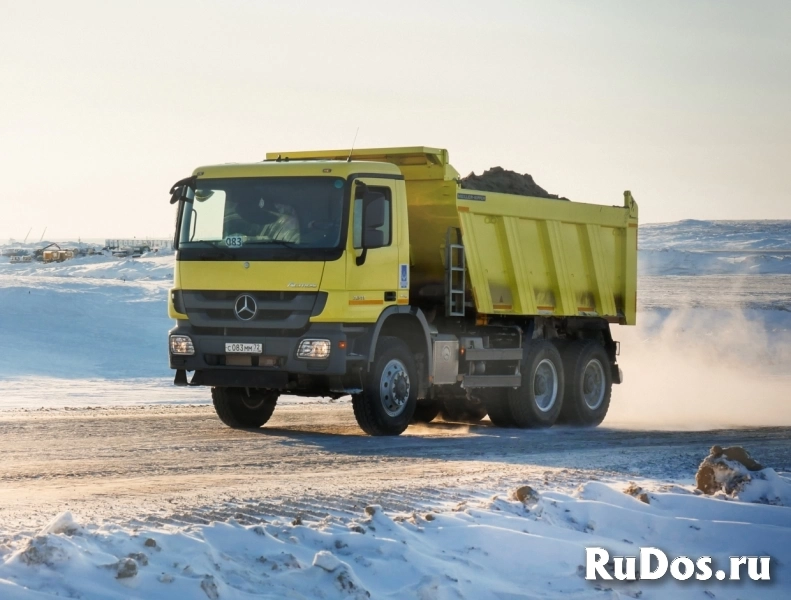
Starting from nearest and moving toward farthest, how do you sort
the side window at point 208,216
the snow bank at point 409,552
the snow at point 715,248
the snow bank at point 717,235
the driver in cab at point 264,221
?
1. the snow bank at point 409,552
2. the driver in cab at point 264,221
3. the side window at point 208,216
4. the snow at point 715,248
5. the snow bank at point 717,235

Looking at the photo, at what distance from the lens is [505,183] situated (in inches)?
702

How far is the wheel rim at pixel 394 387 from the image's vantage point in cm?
1502

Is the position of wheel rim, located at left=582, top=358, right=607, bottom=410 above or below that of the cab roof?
below

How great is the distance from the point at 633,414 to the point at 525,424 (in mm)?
4994

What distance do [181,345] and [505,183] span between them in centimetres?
535

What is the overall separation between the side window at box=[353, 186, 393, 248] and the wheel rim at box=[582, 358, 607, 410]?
524 cm

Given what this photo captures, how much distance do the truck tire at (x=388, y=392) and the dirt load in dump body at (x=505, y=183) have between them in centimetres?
281

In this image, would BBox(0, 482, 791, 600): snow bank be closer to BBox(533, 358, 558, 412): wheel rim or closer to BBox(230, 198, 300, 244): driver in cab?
BBox(230, 198, 300, 244): driver in cab

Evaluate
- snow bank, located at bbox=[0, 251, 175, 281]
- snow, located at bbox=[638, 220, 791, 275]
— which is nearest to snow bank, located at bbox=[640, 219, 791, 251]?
snow, located at bbox=[638, 220, 791, 275]

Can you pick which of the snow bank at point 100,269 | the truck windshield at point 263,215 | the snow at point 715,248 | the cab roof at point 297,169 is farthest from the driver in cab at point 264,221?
the snow at point 715,248

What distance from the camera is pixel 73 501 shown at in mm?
9523

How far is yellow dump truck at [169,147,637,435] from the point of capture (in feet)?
46.8

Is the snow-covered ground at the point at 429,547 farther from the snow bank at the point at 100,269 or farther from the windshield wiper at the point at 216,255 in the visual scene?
the snow bank at the point at 100,269

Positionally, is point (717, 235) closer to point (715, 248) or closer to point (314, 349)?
point (715, 248)
